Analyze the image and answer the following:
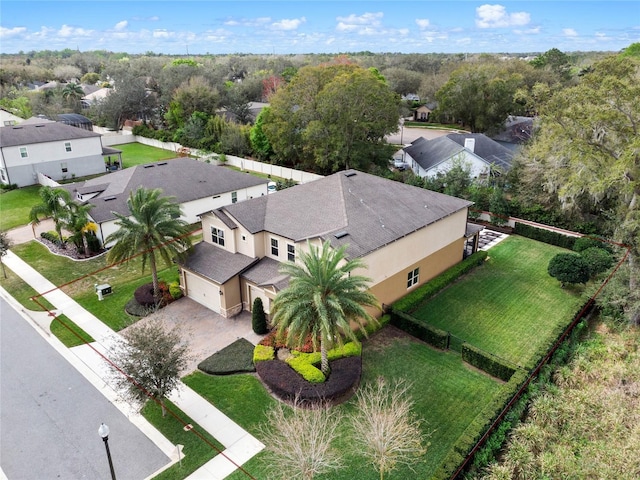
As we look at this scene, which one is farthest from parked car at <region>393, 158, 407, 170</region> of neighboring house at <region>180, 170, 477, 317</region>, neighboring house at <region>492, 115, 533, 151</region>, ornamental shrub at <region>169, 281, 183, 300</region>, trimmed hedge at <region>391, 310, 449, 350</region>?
ornamental shrub at <region>169, 281, 183, 300</region>

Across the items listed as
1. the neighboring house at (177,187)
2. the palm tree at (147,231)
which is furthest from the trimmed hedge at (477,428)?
the neighboring house at (177,187)

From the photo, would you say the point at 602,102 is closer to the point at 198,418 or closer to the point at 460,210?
the point at 460,210

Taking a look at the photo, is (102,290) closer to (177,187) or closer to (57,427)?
(57,427)

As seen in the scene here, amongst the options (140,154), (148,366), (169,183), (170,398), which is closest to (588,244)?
(170,398)

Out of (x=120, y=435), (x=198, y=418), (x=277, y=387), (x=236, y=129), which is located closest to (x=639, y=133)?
(x=277, y=387)

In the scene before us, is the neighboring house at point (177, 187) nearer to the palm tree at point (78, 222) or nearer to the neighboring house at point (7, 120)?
the palm tree at point (78, 222)
